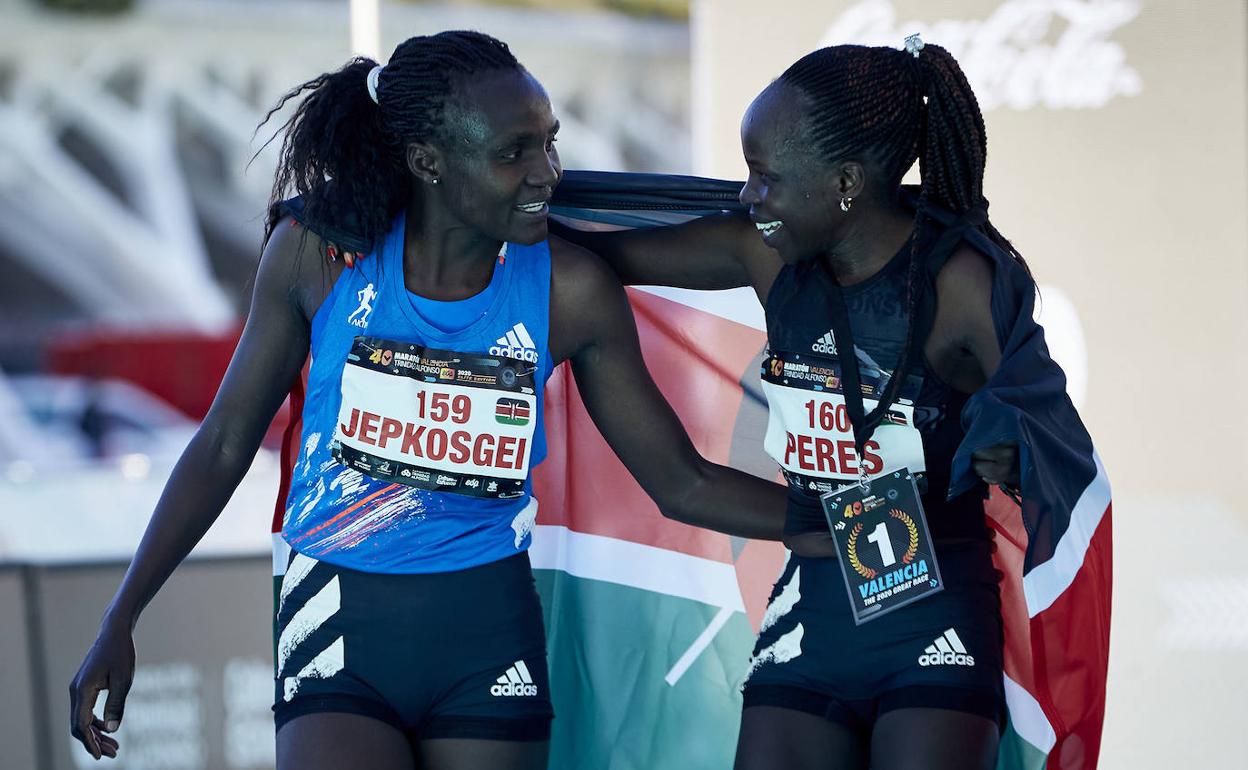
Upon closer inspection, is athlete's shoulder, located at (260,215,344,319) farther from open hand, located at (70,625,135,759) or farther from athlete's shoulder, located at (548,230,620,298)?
open hand, located at (70,625,135,759)

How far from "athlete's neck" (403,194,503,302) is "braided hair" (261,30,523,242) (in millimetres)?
90

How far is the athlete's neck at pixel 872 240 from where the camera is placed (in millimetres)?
2682

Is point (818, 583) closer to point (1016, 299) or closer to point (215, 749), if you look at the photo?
point (1016, 299)

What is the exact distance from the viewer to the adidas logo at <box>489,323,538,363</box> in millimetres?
2711

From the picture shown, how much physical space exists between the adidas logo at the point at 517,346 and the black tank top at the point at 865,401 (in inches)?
18.6

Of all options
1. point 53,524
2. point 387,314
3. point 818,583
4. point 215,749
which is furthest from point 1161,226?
point 53,524

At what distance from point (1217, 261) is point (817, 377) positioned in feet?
6.78

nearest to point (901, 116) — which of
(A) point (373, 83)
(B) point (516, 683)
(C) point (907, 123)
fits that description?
(C) point (907, 123)

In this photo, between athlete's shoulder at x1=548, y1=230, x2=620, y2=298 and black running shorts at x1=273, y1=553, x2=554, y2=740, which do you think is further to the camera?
athlete's shoulder at x1=548, y1=230, x2=620, y2=298

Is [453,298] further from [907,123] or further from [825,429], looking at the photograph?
[907,123]

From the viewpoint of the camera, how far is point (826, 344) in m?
2.69

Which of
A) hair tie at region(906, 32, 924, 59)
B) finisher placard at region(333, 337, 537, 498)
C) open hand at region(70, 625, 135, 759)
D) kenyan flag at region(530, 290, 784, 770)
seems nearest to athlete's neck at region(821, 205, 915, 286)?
hair tie at region(906, 32, 924, 59)

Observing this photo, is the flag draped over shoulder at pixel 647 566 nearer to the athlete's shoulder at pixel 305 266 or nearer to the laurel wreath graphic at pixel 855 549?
the athlete's shoulder at pixel 305 266

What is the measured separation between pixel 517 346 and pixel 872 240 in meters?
0.71
